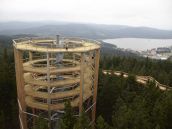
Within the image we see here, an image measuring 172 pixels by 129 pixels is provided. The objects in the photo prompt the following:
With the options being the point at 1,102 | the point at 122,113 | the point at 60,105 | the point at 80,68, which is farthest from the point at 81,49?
the point at 1,102

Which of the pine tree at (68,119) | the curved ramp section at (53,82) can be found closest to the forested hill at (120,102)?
the curved ramp section at (53,82)

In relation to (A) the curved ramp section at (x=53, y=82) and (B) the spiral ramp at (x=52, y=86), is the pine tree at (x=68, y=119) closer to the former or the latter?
(A) the curved ramp section at (x=53, y=82)

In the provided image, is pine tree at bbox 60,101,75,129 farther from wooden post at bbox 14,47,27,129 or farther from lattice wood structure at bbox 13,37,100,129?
wooden post at bbox 14,47,27,129

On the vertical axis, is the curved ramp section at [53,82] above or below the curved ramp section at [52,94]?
above

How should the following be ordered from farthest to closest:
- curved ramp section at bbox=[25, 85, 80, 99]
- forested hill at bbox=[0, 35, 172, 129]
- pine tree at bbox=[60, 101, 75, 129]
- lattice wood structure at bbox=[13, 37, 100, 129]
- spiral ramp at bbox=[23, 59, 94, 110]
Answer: curved ramp section at bbox=[25, 85, 80, 99] → forested hill at bbox=[0, 35, 172, 129] → spiral ramp at bbox=[23, 59, 94, 110] → lattice wood structure at bbox=[13, 37, 100, 129] → pine tree at bbox=[60, 101, 75, 129]

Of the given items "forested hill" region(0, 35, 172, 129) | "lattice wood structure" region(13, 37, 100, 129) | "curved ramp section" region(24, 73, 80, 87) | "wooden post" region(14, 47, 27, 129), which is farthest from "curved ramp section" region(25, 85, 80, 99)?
"forested hill" region(0, 35, 172, 129)

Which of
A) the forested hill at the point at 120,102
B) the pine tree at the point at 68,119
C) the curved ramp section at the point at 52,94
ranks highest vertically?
the curved ramp section at the point at 52,94

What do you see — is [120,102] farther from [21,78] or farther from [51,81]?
[21,78]

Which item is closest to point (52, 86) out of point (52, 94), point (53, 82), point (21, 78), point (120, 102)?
point (53, 82)

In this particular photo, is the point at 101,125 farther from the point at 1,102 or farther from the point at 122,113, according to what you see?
the point at 1,102

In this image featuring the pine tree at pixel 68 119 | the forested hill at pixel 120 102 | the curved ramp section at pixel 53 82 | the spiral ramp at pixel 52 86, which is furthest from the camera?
the forested hill at pixel 120 102

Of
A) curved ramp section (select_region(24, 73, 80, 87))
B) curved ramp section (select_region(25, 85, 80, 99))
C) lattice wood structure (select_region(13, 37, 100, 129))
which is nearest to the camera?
lattice wood structure (select_region(13, 37, 100, 129))
